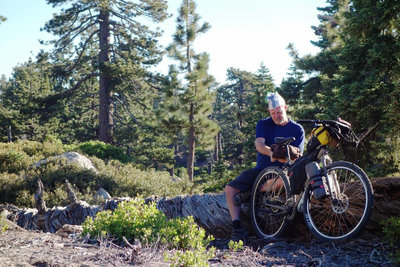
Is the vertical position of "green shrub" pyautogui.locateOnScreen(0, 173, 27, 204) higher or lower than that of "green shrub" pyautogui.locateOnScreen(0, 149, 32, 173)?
lower

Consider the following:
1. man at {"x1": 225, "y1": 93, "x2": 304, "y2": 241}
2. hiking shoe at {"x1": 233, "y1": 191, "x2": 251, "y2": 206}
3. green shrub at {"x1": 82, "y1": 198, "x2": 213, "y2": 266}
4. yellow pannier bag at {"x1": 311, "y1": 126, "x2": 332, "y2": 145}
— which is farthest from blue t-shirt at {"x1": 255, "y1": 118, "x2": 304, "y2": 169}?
green shrub at {"x1": 82, "y1": 198, "x2": 213, "y2": 266}

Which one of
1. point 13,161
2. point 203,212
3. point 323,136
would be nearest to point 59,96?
point 13,161

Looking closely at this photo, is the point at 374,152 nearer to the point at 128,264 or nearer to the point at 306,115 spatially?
the point at 306,115

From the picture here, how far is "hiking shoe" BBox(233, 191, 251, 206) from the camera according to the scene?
192 inches

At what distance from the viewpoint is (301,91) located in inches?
656

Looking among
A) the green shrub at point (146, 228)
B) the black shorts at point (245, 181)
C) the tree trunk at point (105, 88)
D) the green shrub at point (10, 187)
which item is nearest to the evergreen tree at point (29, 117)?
the tree trunk at point (105, 88)

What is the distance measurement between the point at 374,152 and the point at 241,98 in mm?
43795

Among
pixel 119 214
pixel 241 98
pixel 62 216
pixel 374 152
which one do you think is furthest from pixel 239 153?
pixel 119 214

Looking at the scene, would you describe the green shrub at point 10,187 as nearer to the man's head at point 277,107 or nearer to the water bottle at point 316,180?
the man's head at point 277,107

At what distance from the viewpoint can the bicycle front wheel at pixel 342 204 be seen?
12.1 feet

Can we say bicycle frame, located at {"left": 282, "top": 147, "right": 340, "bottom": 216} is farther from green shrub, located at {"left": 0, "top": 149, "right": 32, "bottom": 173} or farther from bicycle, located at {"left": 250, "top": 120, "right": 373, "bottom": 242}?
green shrub, located at {"left": 0, "top": 149, "right": 32, "bottom": 173}

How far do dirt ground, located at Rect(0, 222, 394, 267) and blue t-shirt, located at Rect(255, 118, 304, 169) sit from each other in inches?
45.4

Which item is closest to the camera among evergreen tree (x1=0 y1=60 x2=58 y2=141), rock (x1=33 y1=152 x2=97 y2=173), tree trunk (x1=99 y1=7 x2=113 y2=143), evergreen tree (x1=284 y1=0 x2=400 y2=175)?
evergreen tree (x1=284 y1=0 x2=400 y2=175)

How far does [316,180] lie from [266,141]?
3.63 feet
